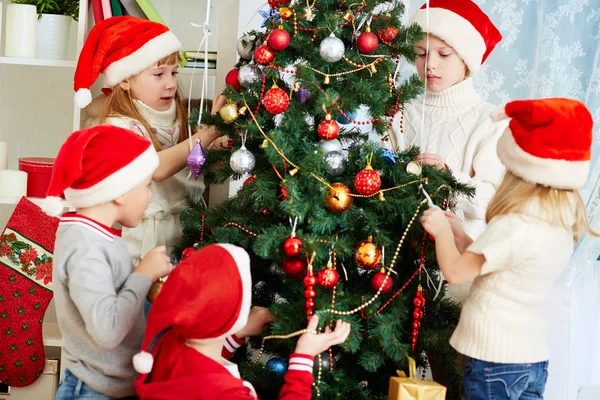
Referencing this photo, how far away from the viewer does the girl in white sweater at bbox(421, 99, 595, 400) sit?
1.78 m

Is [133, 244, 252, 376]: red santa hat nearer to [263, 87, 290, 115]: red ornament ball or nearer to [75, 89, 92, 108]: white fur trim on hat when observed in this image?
[263, 87, 290, 115]: red ornament ball

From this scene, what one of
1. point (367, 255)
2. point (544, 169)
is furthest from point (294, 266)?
point (544, 169)

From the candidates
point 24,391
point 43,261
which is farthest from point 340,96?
point 24,391

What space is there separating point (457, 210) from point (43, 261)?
1437 mm

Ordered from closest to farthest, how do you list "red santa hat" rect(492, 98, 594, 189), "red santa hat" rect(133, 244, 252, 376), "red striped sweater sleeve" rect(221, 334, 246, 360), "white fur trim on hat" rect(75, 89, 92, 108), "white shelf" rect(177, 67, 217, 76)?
"red santa hat" rect(133, 244, 252, 376) < "red santa hat" rect(492, 98, 594, 189) < "red striped sweater sleeve" rect(221, 334, 246, 360) < "white fur trim on hat" rect(75, 89, 92, 108) < "white shelf" rect(177, 67, 217, 76)

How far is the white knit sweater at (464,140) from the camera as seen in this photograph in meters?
2.41

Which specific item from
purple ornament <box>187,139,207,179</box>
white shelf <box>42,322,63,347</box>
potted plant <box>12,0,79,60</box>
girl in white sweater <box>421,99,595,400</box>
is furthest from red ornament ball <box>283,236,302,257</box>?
potted plant <box>12,0,79,60</box>

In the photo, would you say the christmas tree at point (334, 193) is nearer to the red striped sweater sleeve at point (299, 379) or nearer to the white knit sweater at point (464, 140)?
the red striped sweater sleeve at point (299, 379)

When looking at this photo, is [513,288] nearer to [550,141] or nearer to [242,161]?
[550,141]

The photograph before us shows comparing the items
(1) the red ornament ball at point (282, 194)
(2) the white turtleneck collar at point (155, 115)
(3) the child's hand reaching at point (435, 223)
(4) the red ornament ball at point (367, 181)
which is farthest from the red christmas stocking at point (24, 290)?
(3) the child's hand reaching at point (435, 223)

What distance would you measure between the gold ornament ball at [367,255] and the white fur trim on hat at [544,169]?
394mm

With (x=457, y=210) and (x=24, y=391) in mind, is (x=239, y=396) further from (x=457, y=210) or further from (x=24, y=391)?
(x=24, y=391)

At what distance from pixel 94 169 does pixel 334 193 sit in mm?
592

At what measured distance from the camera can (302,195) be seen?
1.95 meters
